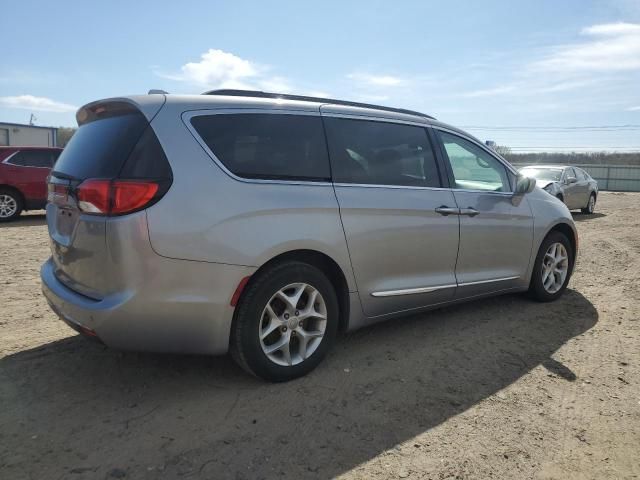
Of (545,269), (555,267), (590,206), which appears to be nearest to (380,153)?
(545,269)

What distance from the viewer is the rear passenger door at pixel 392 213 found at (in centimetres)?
350

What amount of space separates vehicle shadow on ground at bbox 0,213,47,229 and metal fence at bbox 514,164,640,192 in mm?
36637

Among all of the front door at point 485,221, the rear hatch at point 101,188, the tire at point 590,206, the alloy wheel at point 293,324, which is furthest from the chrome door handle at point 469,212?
the tire at point 590,206

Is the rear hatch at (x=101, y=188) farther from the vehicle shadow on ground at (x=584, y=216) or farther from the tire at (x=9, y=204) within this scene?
the vehicle shadow on ground at (x=584, y=216)

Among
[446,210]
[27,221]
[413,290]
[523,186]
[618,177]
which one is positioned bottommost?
[27,221]

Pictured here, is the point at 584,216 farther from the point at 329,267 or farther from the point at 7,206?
the point at 7,206

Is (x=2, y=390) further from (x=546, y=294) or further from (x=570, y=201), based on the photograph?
(x=570, y=201)

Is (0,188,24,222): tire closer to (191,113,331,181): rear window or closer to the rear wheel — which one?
(191,113,331,181): rear window

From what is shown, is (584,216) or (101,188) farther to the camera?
(584,216)

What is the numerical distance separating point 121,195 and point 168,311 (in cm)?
68

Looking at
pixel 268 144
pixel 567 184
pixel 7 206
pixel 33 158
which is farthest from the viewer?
pixel 567 184

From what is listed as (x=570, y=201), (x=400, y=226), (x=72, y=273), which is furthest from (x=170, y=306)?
(x=570, y=201)

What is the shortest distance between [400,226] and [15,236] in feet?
26.9

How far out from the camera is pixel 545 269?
16.7 feet
